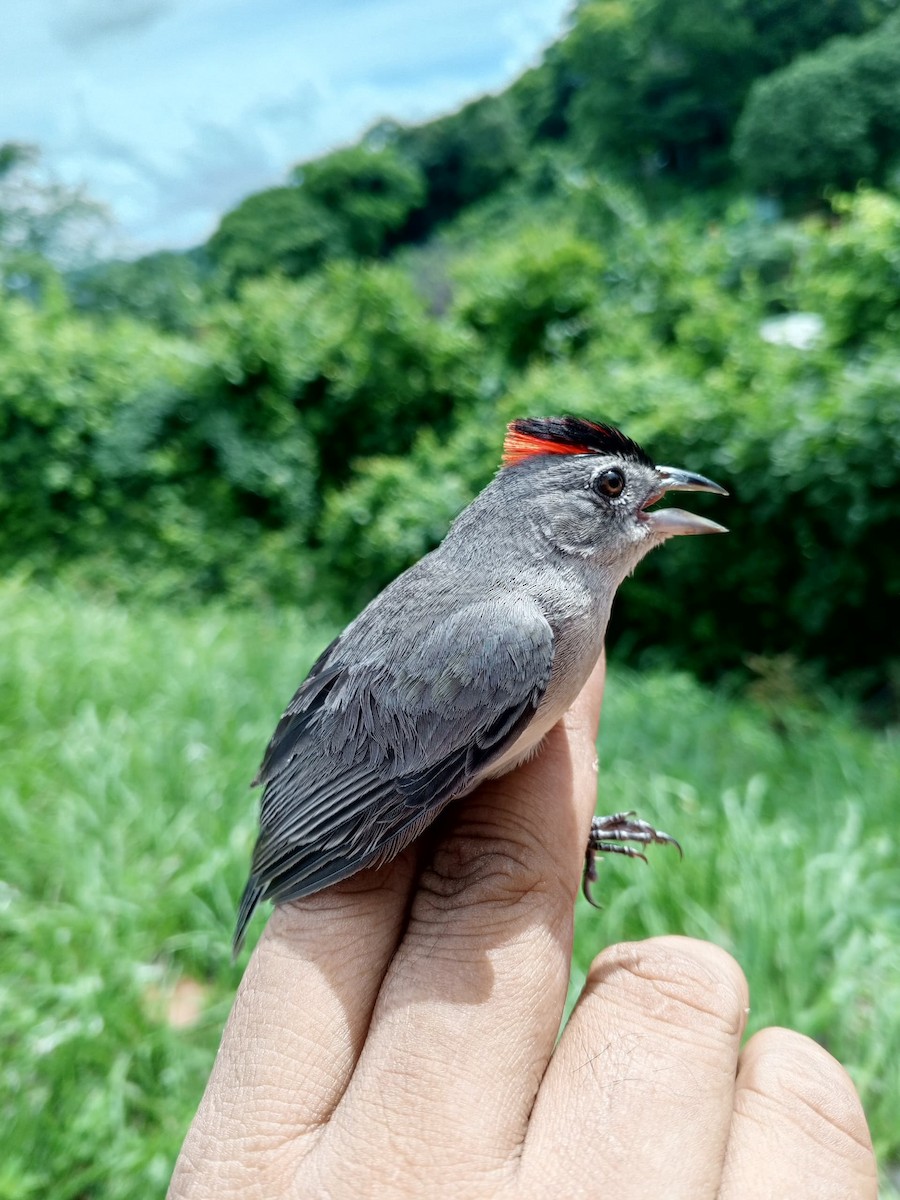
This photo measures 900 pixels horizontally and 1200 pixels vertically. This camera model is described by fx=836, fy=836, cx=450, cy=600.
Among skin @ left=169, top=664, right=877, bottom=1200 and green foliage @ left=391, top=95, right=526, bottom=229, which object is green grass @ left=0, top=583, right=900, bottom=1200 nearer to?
skin @ left=169, top=664, right=877, bottom=1200

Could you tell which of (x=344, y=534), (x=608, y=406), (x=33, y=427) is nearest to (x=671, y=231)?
(x=608, y=406)

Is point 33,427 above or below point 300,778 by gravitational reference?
above

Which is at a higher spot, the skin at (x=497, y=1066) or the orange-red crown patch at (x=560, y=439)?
the orange-red crown patch at (x=560, y=439)

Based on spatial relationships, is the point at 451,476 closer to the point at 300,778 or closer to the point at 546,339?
the point at 546,339

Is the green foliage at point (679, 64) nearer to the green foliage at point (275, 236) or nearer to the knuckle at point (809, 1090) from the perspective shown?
the green foliage at point (275, 236)

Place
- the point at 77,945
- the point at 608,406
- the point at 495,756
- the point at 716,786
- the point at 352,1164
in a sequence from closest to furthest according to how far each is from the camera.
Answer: the point at 352,1164, the point at 495,756, the point at 77,945, the point at 716,786, the point at 608,406

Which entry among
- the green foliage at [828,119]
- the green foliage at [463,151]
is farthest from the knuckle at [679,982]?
the green foliage at [463,151]

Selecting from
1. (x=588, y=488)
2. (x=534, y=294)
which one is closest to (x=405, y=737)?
(x=588, y=488)
